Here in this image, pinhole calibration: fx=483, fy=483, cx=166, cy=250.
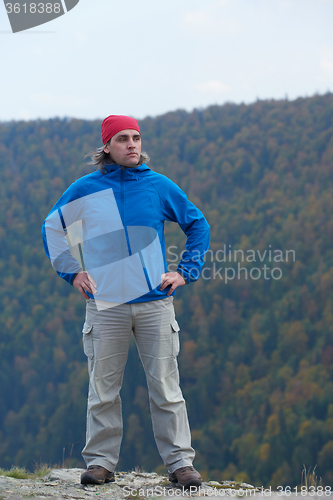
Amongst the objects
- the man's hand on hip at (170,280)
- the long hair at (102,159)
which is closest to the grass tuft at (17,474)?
the man's hand on hip at (170,280)

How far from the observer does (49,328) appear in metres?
50.1

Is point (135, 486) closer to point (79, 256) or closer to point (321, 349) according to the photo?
point (79, 256)

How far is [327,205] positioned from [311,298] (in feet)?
38.9

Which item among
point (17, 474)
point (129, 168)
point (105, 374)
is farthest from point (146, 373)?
point (17, 474)

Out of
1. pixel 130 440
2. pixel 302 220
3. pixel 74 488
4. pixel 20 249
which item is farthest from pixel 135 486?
pixel 20 249

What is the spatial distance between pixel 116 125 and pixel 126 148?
12 cm

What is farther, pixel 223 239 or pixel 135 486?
pixel 223 239

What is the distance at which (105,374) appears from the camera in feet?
7.44

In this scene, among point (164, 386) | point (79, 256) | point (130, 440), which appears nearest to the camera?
point (164, 386)

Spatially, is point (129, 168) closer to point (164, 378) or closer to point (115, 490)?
point (164, 378)

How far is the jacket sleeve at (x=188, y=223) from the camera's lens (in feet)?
7.77

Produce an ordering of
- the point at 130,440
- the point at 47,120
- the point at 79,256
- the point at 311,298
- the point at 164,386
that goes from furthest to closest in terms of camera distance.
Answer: the point at 47,120 → the point at 311,298 → the point at 130,440 → the point at 79,256 → the point at 164,386

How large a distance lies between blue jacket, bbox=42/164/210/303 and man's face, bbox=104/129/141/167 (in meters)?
0.04

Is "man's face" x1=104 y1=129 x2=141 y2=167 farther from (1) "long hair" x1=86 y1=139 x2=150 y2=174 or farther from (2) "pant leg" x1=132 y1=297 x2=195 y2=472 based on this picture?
(2) "pant leg" x1=132 y1=297 x2=195 y2=472
